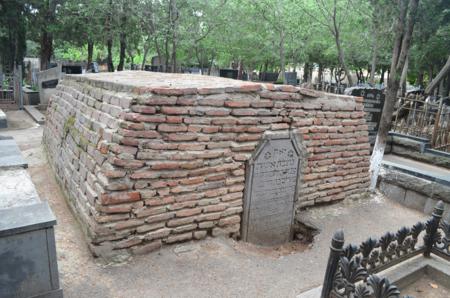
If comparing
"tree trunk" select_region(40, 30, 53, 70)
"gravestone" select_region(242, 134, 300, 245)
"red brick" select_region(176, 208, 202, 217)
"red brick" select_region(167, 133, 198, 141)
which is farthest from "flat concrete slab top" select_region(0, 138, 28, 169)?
"tree trunk" select_region(40, 30, 53, 70)

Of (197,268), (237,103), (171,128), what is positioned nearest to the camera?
(197,268)

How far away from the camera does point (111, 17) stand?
14.6 metres

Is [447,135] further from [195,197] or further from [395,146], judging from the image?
[195,197]

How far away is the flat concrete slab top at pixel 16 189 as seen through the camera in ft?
9.03

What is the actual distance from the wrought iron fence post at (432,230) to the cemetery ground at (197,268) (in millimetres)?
1177

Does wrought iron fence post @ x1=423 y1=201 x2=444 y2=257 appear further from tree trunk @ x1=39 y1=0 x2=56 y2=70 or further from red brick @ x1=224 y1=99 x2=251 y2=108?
tree trunk @ x1=39 y1=0 x2=56 y2=70

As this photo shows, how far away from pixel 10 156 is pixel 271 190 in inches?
125

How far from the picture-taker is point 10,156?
3760 millimetres

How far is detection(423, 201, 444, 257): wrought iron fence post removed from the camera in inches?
124

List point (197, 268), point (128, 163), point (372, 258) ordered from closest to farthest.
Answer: point (372, 258) → point (128, 163) → point (197, 268)

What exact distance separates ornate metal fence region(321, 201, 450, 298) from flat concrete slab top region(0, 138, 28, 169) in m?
3.08

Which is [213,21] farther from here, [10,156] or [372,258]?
[372,258]

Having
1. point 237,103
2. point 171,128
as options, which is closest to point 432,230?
point 237,103

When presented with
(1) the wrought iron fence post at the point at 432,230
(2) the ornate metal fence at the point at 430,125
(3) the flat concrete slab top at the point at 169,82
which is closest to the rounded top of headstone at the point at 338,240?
(1) the wrought iron fence post at the point at 432,230
